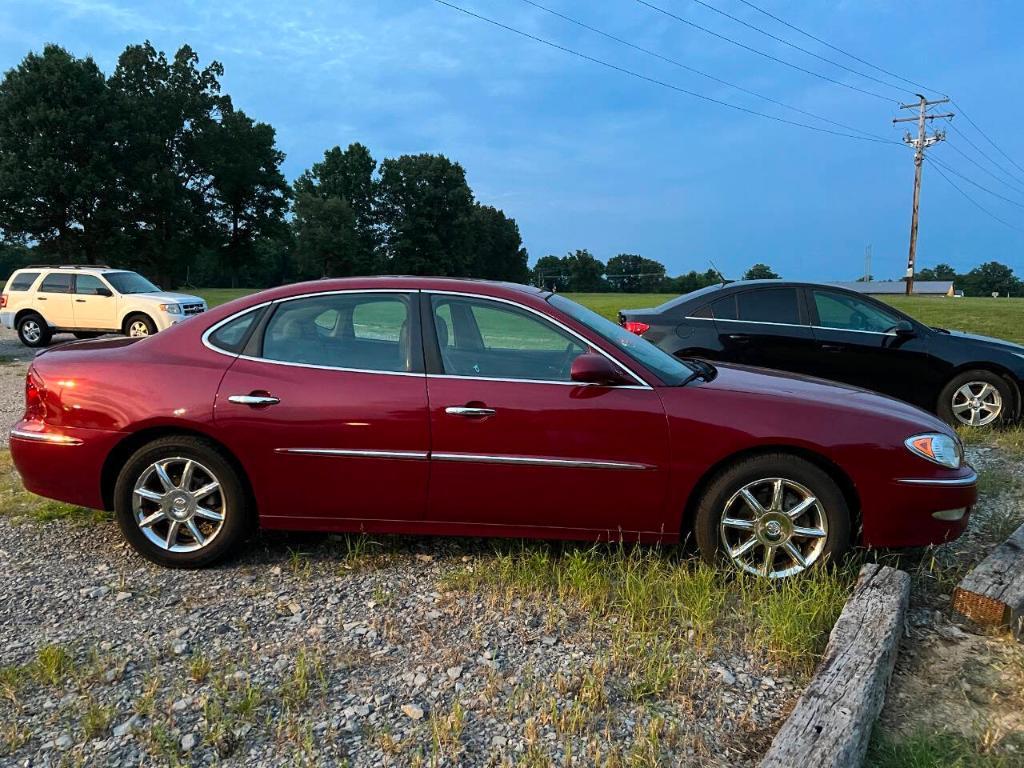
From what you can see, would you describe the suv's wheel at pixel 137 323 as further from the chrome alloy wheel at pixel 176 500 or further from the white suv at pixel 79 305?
the chrome alloy wheel at pixel 176 500

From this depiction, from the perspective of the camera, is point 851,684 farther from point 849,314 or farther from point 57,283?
point 57,283

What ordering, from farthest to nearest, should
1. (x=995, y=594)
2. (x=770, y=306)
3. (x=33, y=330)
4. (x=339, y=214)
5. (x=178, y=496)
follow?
(x=339, y=214)
(x=33, y=330)
(x=770, y=306)
(x=178, y=496)
(x=995, y=594)

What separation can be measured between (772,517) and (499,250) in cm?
10345

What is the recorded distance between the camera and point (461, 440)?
11.7ft

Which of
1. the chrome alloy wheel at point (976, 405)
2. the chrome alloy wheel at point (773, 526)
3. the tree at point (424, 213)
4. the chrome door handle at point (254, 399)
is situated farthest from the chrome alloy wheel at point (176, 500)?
the tree at point (424, 213)

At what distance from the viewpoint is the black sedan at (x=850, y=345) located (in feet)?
22.8

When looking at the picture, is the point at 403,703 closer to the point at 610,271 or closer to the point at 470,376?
the point at 470,376

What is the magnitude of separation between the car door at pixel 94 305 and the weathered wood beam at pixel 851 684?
52.5ft

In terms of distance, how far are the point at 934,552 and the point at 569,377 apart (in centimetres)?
235

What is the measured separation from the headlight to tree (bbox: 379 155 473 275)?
7244 centimetres

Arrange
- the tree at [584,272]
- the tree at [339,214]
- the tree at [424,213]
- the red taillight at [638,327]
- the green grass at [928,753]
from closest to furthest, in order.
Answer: the green grass at [928,753] → the red taillight at [638,327] → the tree at [339,214] → the tree at [424,213] → the tree at [584,272]

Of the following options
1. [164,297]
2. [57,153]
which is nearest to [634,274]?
[57,153]

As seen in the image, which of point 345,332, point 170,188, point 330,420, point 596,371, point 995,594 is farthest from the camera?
point 170,188

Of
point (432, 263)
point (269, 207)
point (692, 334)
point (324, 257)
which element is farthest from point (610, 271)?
point (692, 334)
